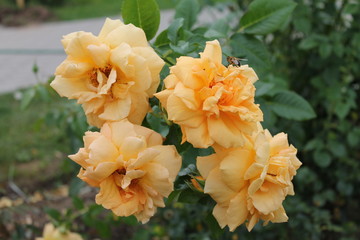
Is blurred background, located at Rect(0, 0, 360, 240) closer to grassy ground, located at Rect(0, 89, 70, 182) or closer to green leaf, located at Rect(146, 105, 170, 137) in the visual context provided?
grassy ground, located at Rect(0, 89, 70, 182)

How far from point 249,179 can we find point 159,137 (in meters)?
0.17

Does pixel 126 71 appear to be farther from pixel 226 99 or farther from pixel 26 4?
pixel 26 4

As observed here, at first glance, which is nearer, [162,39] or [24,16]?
[162,39]

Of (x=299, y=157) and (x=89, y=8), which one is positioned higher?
(x=299, y=157)

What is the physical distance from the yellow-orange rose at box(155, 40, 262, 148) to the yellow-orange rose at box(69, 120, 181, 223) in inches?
2.6

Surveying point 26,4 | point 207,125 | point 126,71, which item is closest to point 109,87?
point 126,71

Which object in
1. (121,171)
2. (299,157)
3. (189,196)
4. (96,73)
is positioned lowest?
(299,157)

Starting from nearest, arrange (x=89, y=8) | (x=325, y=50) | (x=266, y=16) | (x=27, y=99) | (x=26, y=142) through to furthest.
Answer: (x=266, y=16) < (x=27, y=99) < (x=325, y=50) < (x=26, y=142) < (x=89, y=8)

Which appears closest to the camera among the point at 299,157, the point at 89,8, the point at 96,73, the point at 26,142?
the point at 96,73

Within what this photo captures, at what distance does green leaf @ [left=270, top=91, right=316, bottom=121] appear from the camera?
1.45 meters

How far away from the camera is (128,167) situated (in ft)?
2.45

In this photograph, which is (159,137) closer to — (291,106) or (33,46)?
(291,106)

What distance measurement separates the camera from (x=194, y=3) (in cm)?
130

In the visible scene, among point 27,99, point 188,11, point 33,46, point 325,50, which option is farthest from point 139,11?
point 33,46
